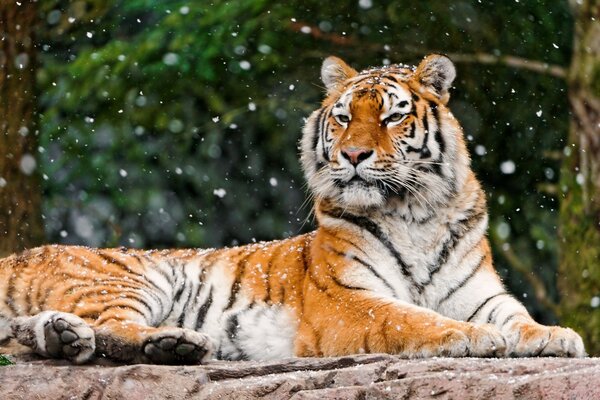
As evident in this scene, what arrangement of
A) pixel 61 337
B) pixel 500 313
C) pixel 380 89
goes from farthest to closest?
pixel 380 89 < pixel 500 313 < pixel 61 337

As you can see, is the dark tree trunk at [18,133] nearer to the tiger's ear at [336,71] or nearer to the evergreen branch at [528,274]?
the tiger's ear at [336,71]

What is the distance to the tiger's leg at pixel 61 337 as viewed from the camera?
4570mm

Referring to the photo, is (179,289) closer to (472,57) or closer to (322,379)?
(322,379)

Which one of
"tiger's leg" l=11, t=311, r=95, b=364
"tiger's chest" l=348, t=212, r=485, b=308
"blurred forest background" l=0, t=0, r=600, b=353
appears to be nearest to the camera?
"tiger's leg" l=11, t=311, r=95, b=364

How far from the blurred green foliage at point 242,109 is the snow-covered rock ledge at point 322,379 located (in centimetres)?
370

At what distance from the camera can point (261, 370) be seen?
4508 millimetres

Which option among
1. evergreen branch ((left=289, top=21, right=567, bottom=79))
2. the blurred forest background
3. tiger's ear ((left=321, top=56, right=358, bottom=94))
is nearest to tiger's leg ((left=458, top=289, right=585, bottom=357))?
tiger's ear ((left=321, top=56, right=358, bottom=94))

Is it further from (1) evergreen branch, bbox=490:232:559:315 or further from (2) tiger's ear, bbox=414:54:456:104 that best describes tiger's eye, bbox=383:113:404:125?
(1) evergreen branch, bbox=490:232:559:315

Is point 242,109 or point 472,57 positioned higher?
point 472,57

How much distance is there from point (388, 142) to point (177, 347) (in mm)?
1476

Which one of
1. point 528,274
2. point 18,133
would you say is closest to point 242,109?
point 18,133

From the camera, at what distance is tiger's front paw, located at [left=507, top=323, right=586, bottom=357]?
4.60m

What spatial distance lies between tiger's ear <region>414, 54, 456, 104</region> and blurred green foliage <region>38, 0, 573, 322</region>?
2354 mm

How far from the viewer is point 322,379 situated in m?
4.12
